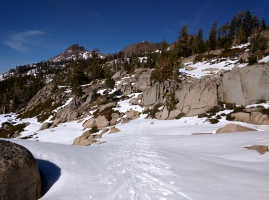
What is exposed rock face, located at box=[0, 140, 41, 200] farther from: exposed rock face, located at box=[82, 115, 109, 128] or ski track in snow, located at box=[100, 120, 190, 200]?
exposed rock face, located at box=[82, 115, 109, 128]

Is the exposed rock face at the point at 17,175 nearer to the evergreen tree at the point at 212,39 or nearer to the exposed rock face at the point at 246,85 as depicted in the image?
the exposed rock face at the point at 246,85

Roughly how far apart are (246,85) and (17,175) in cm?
2825

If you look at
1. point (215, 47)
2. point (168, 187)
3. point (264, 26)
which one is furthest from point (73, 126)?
point (264, 26)

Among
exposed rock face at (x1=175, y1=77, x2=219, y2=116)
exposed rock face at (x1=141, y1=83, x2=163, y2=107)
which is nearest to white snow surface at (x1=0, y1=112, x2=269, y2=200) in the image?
exposed rock face at (x1=175, y1=77, x2=219, y2=116)

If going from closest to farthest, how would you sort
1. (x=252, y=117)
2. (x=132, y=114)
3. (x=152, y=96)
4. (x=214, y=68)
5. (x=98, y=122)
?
(x=252, y=117) < (x=98, y=122) < (x=132, y=114) < (x=152, y=96) < (x=214, y=68)

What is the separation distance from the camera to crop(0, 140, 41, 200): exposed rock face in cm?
514

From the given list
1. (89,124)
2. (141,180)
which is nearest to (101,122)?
(89,124)

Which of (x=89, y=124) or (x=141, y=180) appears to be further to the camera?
(x=89, y=124)

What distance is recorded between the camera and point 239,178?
7.43 m

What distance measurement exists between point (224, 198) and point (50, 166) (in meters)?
6.78

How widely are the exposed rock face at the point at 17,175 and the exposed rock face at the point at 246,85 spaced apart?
26851 millimetres

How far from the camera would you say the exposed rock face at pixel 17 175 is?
5.14m

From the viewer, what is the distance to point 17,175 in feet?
17.8

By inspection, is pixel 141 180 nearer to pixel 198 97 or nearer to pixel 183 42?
pixel 198 97
